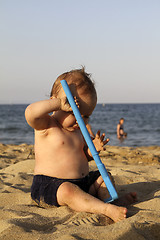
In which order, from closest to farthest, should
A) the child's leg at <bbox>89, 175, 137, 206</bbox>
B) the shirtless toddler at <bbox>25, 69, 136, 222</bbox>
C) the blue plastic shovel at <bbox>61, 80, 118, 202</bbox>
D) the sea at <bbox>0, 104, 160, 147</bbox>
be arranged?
the blue plastic shovel at <bbox>61, 80, 118, 202</bbox>
the shirtless toddler at <bbox>25, 69, 136, 222</bbox>
the child's leg at <bbox>89, 175, 137, 206</bbox>
the sea at <bbox>0, 104, 160, 147</bbox>

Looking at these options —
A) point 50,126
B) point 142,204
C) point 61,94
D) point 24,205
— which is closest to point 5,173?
point 24,205

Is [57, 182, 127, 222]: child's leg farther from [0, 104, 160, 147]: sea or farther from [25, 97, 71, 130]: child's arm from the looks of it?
[0, 104, 160, 147]: sea

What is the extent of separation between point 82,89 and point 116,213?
0.92 m

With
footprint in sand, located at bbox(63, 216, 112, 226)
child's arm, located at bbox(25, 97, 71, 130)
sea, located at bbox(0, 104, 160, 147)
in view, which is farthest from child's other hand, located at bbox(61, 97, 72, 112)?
sea, located at bbox(0, 104, 160, 147)

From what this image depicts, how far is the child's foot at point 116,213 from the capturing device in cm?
170

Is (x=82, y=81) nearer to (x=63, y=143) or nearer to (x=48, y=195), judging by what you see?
(x=63, y=143)

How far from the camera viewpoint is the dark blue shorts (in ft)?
6.73

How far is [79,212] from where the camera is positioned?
185 centimetres

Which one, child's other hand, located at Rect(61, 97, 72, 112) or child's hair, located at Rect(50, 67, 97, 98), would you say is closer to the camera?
child's other hand, located at Rect(61, 97, 72, 112)

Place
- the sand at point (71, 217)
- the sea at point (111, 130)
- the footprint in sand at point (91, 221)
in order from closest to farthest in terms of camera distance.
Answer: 1. the sand at point (71, 217)
2. the footprint in sand at point (91, 221)
3. the sea at point (111, 130)

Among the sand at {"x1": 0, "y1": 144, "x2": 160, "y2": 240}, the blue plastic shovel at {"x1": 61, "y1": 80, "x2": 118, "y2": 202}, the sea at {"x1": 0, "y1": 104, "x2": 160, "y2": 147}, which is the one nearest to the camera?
the sand at {"x1": 0, "y1": 144, "x2": 160, "y2": 240}

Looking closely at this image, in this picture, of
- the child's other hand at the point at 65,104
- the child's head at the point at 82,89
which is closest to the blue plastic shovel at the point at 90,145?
the child's other hand at the point at 65,104

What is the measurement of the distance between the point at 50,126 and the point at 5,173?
1.38 m

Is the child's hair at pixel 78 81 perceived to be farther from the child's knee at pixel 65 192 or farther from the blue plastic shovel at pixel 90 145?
the child's knee at pixel 65 192
